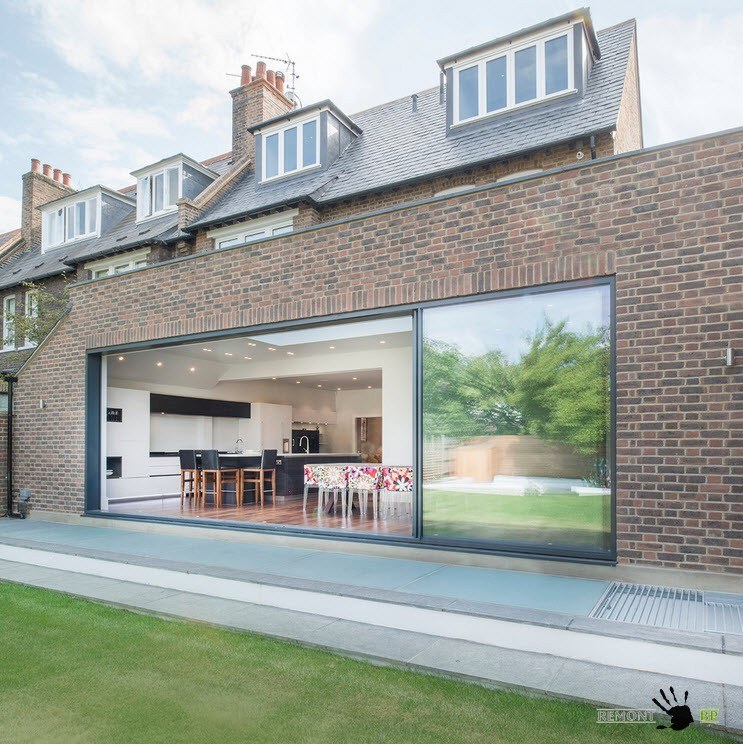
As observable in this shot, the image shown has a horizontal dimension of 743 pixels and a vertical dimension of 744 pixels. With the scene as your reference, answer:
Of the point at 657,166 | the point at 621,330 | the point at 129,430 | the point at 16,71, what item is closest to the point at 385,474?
the point at 621,330

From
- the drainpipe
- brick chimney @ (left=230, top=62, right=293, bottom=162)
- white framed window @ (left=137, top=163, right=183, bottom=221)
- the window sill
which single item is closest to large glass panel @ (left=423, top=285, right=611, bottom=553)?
the window sill

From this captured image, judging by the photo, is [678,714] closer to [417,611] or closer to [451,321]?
[417,611]

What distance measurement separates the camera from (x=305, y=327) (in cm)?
848

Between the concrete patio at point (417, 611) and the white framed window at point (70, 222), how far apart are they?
12038 mm

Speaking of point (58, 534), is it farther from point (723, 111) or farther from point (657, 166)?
point (723, 111)

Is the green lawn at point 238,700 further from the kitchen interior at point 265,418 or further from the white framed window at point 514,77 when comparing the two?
the white framed window at point 514,77

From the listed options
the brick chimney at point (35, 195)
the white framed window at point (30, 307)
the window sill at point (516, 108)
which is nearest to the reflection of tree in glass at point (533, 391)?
the window sill at point (516, 108)

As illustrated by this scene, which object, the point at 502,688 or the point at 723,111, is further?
the point at 723,111

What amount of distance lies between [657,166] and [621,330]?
1.57 meters

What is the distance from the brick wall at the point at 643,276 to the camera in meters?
5.54

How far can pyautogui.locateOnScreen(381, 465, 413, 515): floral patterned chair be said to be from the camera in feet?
30.4

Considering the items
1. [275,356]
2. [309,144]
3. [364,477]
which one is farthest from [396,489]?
[309,144]

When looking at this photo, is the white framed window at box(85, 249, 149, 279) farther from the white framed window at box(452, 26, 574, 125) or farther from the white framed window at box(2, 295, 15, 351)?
the white framed window at box(452, 26, 574, 125)

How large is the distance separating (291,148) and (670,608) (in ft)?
37.1
